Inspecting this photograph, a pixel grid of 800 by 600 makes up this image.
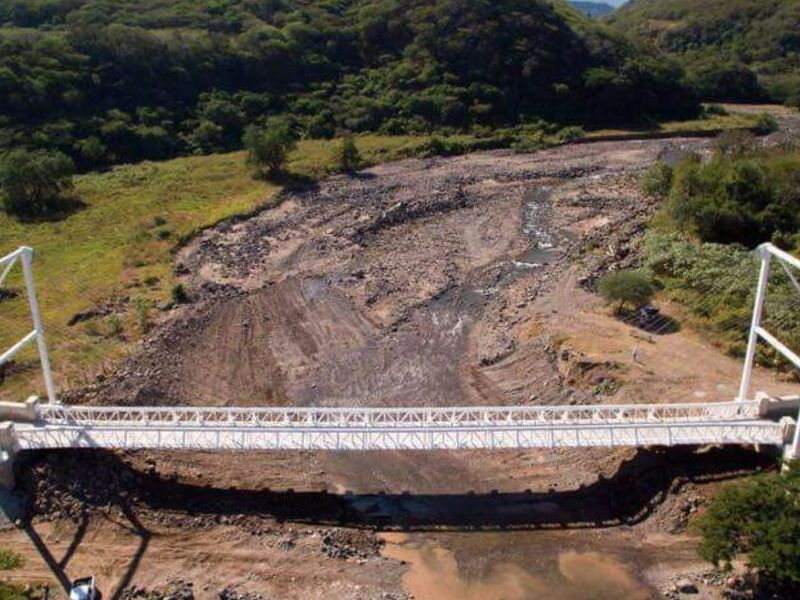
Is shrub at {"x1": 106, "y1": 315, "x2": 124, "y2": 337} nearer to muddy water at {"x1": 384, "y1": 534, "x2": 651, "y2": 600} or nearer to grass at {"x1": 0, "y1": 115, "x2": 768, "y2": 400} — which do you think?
grass at {"x1": 0, "y1": 115, "x2": 768, "y2": 400}

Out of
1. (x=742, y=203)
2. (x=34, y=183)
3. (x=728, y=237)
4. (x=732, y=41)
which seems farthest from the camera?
(x=732, y=41)

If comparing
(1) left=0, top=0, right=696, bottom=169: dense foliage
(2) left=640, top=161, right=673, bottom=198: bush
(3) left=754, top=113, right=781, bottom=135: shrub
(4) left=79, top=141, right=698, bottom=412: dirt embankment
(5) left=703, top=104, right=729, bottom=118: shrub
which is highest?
(1) left=0, top=0, right=696, bottom=169: dense foliage

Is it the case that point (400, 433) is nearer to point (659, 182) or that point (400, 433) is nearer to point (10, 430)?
point (10, 430)

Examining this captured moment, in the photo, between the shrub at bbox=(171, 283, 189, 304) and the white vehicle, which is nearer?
the white vehicle

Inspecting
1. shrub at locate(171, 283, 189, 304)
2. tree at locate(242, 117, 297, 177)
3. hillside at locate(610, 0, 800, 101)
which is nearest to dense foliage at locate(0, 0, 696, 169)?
tree at locate(242, 117, 297, 177)

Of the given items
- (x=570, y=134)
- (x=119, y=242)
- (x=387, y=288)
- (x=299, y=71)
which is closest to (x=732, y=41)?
(x=570, y=134)

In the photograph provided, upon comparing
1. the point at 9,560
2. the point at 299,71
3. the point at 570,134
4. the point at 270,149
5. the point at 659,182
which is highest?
the point at 299,71

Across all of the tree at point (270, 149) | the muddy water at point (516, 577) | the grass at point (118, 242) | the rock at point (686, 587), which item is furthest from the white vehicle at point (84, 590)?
the tree at point (270, 149)
